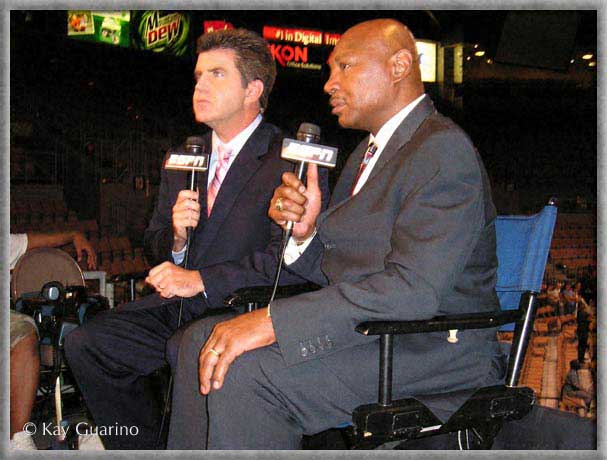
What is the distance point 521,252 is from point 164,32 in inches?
416

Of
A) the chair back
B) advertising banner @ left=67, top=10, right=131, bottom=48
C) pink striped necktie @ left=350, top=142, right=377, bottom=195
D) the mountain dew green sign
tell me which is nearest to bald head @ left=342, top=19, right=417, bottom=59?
pink striped necktie @ left=350, top=142, right=377, bottom=195

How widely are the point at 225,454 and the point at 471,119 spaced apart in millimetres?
13944

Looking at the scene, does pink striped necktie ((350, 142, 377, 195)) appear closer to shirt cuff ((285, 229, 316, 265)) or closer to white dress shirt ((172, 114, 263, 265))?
shirt cuff ((285, 229, 316, 265))

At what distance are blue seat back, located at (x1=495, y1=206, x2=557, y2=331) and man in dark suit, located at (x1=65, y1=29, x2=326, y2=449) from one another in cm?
63

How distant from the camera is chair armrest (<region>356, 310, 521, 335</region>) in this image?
126 centimetres

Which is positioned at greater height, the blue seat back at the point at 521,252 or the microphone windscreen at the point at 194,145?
the microphone windscreen at the point at 194,145

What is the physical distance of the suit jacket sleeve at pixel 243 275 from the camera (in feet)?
6.21

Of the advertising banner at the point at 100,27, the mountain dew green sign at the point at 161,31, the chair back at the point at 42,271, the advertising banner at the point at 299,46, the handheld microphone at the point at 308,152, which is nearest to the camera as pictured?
the handheld microphone at the point at 308,152

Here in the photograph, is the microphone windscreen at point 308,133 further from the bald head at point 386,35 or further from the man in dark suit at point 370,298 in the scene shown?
the bald head at point 386,35

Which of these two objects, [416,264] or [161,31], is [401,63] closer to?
[416,264]

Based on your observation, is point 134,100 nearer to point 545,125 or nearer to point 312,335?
point 545,125

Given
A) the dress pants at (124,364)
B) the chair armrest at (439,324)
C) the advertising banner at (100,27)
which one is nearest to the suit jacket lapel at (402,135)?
the chair armrest at (439,324)

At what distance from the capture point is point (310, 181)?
170cm

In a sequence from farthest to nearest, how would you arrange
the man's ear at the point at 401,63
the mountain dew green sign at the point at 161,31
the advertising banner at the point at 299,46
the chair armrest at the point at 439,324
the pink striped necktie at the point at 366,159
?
1. the advertising banner at the point at 299,46
2. the mountain dew green sign at the point at 161,31
3. the pink striped necktie at the point at 366,159
4. the man's ear at the point at 401,63
5. the chair armrest at the point at 439,324
